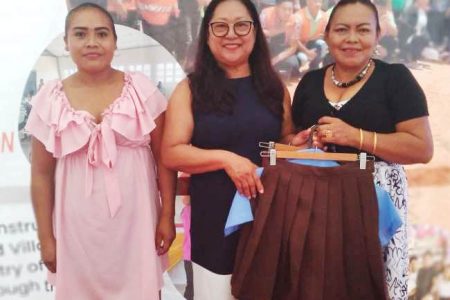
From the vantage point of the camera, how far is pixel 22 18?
81.7 inches

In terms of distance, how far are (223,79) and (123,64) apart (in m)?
0.77

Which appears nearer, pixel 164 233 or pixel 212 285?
pixel 212 285

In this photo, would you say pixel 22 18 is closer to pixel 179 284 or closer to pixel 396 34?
pixel 179 284

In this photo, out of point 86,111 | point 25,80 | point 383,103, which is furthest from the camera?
point 25,80

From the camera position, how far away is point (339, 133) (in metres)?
1.40

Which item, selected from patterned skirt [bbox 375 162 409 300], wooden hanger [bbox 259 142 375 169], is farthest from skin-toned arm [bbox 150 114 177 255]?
patterned skirt [bbox 375 162 409 300]

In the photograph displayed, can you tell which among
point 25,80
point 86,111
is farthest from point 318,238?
point 25,80

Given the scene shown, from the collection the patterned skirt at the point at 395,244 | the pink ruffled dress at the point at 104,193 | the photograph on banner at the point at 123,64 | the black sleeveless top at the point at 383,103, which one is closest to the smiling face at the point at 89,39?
the pink ruffled dress at the point at 104,193

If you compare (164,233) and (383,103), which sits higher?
(383,103)

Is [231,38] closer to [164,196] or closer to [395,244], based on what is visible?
[164,196]

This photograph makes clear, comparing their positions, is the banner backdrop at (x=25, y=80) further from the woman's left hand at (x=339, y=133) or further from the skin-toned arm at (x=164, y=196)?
the woman's left hand at (x=339, y=133)

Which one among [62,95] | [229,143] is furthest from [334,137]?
[62,95]

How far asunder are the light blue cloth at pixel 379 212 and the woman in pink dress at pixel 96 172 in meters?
0.34

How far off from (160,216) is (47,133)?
1.60ft
